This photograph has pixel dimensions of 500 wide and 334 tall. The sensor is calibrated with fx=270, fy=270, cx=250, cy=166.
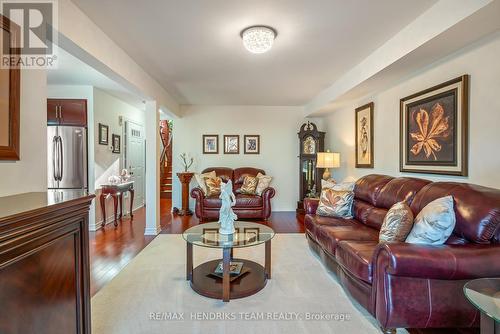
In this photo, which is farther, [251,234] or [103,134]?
[103,134]

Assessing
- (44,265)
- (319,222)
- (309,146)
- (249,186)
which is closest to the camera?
(44,265)

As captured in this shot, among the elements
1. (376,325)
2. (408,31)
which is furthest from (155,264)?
(408,31)

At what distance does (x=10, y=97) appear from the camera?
135 cm

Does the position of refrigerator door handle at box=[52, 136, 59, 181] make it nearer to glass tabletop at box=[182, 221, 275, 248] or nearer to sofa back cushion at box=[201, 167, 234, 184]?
sofa back cushion at box=[201, 167, 234, 184]

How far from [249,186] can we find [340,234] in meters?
3.03

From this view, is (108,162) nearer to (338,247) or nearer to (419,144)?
(338,247)

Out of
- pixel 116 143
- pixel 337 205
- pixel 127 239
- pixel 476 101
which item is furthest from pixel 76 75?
pixel 476 101

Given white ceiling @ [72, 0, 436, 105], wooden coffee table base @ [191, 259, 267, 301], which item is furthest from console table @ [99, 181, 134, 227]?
wooden coffee table base @ [191, 259, 267, 301]

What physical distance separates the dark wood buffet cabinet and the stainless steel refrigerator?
134 inches

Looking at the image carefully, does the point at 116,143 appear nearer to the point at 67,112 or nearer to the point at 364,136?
the point at 67,112

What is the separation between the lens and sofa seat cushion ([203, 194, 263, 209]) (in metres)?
5.10

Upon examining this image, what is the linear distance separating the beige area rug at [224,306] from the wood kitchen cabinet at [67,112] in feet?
8.96

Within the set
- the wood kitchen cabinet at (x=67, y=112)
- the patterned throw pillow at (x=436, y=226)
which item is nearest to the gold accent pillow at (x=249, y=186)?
the wood kitchen cabinet at (x=67, y=112)

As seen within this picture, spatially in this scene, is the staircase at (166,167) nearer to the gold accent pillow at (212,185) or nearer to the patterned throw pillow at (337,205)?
the gold accent pillow at (212,185)
